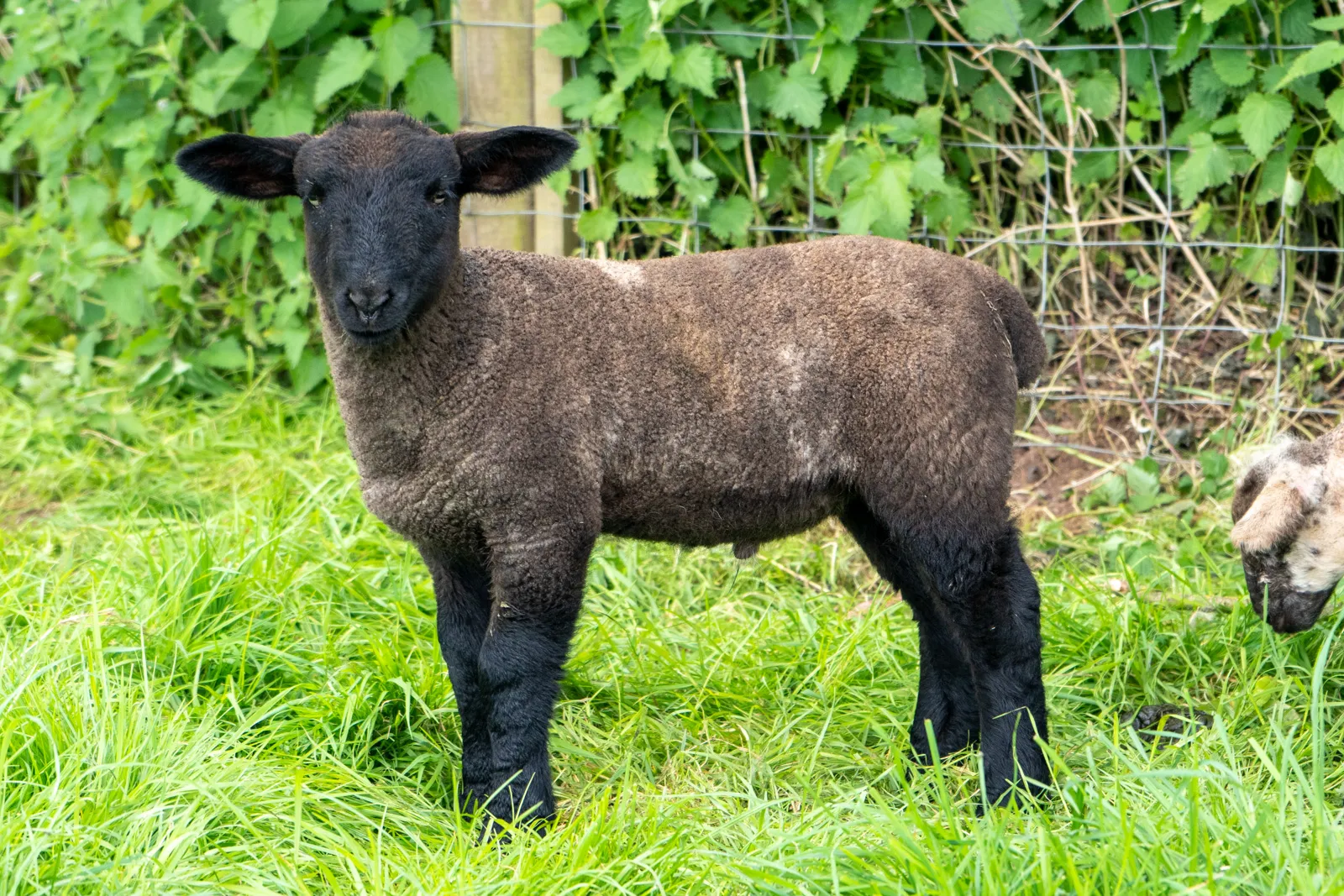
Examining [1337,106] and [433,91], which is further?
[433,91]

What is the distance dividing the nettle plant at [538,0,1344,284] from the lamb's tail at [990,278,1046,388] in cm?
129

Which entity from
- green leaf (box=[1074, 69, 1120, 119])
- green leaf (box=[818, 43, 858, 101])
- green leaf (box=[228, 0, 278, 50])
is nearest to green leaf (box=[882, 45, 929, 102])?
green leaf (box=[818, 43, 858, 101])

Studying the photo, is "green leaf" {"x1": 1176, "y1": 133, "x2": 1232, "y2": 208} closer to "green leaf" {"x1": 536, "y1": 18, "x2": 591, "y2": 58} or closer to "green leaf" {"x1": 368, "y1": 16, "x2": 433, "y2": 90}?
"green leaf" {"x1": 536, "y1": 18, "x2": 591, "y2": 58}

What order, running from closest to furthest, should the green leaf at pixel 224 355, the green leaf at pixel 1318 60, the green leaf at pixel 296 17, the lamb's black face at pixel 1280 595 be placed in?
the lamb's black face at pixel 1280 595, the green leaf at pixel 1318 60, the green leaf at pixel 296 17, the green leaf at pixel 224 355

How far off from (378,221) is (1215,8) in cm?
348

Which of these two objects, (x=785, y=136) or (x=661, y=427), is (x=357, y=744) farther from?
(x=785, y=136)

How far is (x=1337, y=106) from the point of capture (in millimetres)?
5184

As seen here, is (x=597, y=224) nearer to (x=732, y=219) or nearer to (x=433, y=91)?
(x=732, y=219)

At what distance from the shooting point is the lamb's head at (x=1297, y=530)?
377cm

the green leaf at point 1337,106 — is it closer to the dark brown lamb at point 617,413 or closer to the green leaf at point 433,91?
the dark brown lamb at point 617,413

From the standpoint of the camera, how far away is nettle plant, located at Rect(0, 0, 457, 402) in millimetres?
6160

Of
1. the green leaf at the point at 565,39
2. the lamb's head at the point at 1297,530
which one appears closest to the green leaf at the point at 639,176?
the green leaf at the point at 565,39

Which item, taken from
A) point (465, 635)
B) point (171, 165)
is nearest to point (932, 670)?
point (465, 635)

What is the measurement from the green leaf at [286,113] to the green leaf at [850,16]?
2.36 metres
